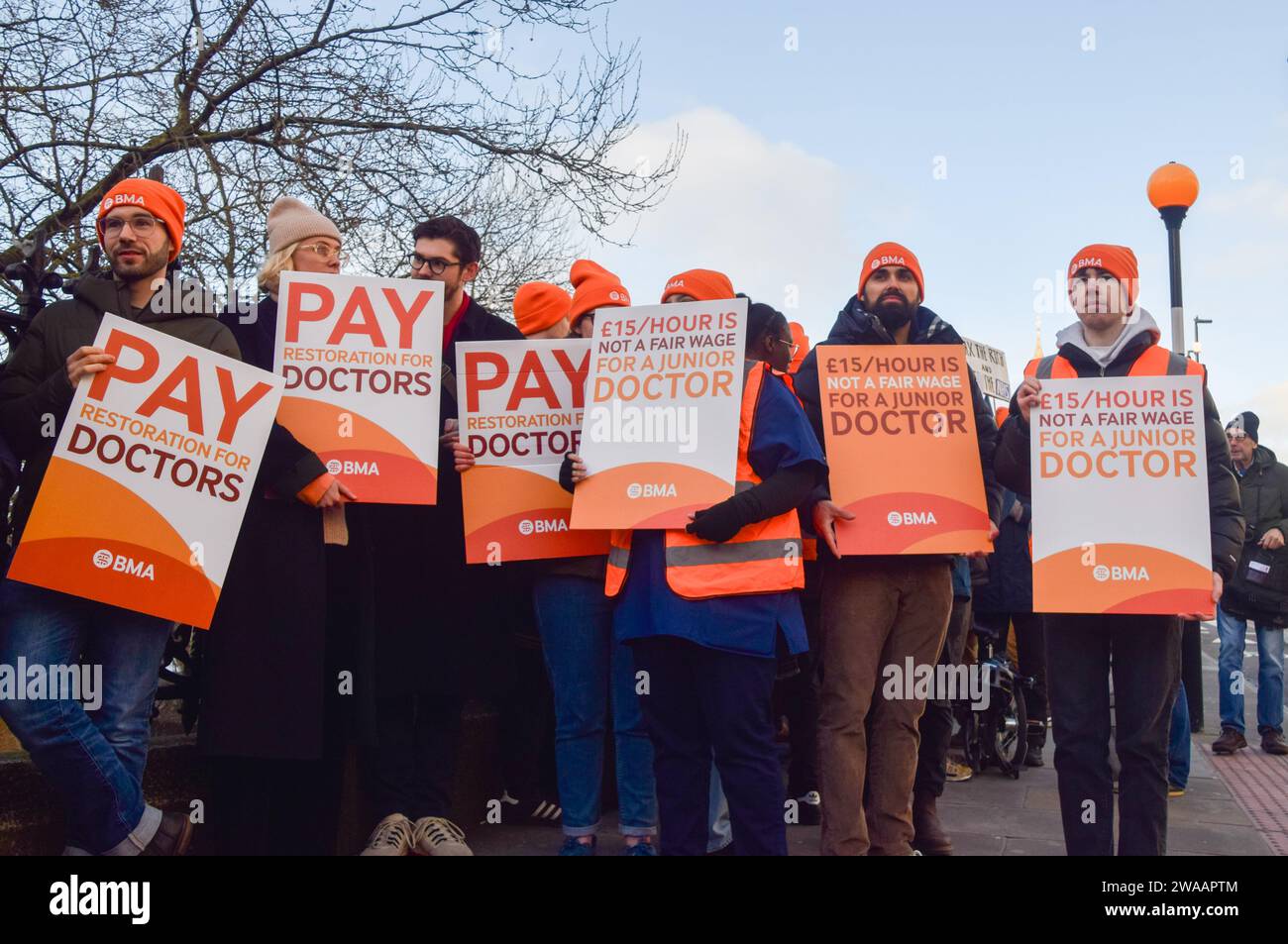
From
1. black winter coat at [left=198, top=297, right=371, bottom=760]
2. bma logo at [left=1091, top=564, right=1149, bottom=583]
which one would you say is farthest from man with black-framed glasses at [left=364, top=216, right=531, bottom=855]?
bma logo at [left=1091, top=564, right=1149, bottom=583]

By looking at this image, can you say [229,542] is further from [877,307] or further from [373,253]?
[373,253]

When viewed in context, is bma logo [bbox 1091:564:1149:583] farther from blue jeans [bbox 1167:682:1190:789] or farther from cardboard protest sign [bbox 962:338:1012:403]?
blue jeans [bbox 1167:682:1190:789]

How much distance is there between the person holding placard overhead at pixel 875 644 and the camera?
14.0ft

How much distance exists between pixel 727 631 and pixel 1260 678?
6.82m

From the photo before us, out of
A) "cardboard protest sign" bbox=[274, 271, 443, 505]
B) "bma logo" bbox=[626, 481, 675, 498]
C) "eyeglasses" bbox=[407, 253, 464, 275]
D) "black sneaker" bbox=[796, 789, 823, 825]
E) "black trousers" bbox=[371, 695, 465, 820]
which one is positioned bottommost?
"black sneaker" bbox=[796, 789, 823, 825]

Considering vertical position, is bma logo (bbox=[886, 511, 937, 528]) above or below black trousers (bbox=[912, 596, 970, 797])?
above

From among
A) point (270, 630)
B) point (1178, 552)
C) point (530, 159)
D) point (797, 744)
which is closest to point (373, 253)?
point (530, 159)

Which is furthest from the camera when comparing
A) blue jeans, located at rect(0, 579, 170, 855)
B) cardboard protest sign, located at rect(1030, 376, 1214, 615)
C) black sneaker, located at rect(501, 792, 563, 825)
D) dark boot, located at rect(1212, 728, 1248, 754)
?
dark boot, located at rect(1212, 728, 1248, 754)

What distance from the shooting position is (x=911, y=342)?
4.68 meters

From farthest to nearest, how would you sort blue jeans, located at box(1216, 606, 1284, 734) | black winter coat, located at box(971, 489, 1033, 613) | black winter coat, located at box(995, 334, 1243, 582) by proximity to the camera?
blue jeans, located at box(1216, 606, 1284, 734), black winter coat, located at box(971, 489, 1033, 613), black winter coat, located at box(995, 334, 1243, 582)

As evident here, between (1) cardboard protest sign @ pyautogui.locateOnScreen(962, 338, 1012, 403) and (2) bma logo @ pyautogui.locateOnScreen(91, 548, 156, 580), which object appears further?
(1) cardboard protest sign @ pyautogui.locateOnScreen(962, 338, 1012, 403)

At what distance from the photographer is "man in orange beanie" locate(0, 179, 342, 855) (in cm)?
346

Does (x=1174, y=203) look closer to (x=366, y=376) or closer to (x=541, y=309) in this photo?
(x=541, y=309)

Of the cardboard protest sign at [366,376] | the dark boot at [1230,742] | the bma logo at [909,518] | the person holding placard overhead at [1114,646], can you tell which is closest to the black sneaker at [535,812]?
the cardboard protest sign at [366,376]
